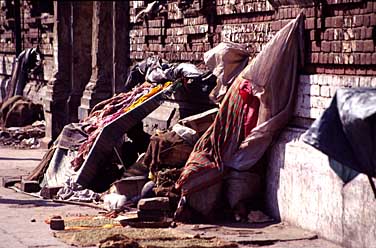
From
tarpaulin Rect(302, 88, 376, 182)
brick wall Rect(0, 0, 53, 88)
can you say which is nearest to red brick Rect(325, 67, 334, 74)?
tarpaulin Rect(302, 88, 376, 182)

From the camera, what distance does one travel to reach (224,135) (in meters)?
10.9

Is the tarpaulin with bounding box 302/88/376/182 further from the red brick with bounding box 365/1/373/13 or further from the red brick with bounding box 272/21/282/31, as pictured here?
the red brick with bounding box 272/21/282/31

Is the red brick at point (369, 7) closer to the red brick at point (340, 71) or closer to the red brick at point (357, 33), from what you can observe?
the red brick at point (357, 33)

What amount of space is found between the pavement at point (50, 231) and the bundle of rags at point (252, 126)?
0.44m

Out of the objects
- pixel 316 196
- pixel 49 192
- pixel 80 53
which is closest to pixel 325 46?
pixel 316 196

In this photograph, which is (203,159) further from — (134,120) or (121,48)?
(121,48)

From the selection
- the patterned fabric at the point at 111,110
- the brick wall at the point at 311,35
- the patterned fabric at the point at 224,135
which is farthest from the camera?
the patterned fabric at the point at 111,110

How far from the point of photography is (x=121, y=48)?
17031mm

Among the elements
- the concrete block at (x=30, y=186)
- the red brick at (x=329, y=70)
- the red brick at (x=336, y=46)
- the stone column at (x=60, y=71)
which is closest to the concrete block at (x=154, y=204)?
the red brick at (x=329, y=70)

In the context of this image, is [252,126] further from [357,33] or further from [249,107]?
[357,33]

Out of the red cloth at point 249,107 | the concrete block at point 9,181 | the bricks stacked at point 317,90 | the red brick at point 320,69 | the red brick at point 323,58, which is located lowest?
the concrete block at point 9,181

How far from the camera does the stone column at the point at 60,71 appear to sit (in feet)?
64.6

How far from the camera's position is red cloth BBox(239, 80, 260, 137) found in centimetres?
1080

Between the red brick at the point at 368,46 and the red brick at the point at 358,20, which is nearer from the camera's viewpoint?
the red brick at the point at 368,46
